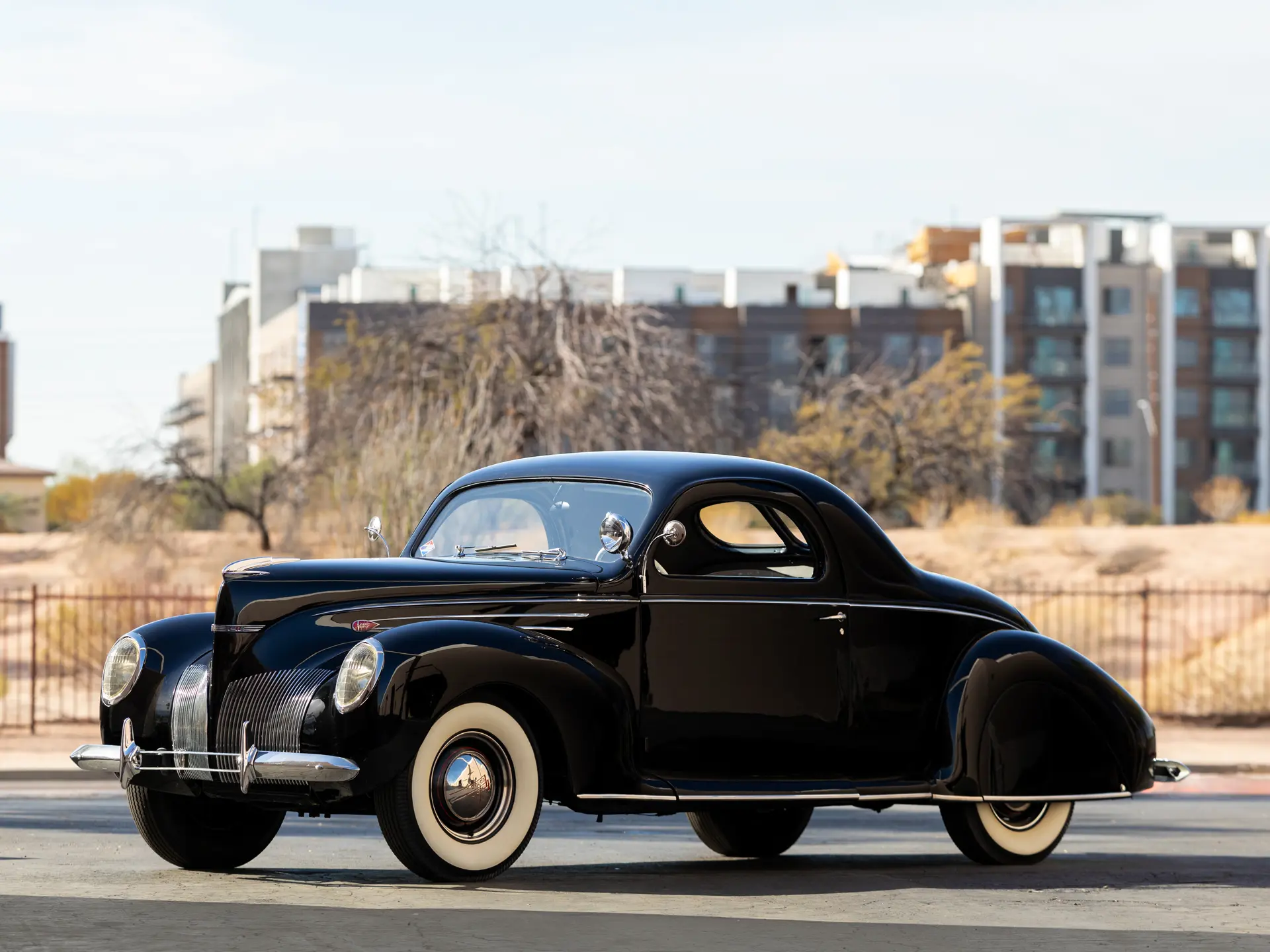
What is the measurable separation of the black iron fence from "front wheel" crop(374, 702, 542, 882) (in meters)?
14.4

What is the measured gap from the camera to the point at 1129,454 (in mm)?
119125

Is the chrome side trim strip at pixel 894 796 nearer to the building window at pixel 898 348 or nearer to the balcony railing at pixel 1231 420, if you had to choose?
the building window at pixel 898 348

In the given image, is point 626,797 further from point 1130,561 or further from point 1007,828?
point 1130,561

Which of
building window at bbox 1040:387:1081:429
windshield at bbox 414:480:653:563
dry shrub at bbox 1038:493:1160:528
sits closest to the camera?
windshield at bbox 414:480:653:563

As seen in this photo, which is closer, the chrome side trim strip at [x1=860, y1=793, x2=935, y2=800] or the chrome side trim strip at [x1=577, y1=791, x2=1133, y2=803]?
the chrome side trim strip at [x1=577, y1=791, x2=1133, y2=803]

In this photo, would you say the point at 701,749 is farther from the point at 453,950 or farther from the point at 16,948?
the point at 16,948

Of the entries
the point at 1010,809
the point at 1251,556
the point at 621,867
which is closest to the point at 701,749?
the point at 621,867

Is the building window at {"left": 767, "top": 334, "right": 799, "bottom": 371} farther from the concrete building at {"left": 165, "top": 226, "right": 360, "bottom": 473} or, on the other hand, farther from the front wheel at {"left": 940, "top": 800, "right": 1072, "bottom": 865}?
the front wheel at {"left": 940, "top": 800, "right": 1072, "bottom": 865}

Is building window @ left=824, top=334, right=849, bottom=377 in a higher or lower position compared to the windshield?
higher

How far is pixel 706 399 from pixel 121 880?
29802 mm

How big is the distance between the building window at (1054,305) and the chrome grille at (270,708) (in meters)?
112

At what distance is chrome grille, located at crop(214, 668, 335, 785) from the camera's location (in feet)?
28.6

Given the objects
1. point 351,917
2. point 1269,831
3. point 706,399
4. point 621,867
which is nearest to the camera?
→ point 351,917

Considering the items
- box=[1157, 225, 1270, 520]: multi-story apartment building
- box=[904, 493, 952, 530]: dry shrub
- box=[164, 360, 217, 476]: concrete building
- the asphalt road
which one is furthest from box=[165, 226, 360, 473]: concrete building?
the asphalt road
